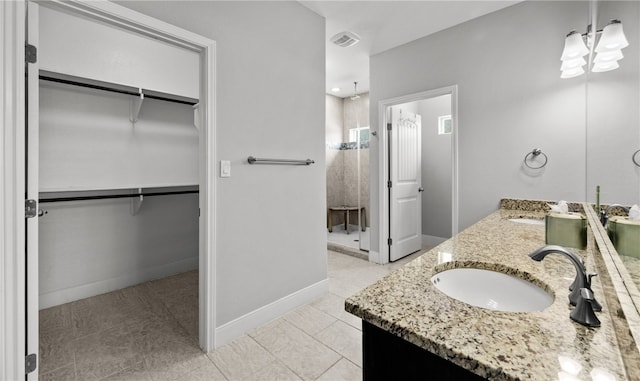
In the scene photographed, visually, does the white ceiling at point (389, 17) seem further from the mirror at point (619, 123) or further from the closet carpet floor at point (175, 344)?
the closet carpet floor at point (175, 344)

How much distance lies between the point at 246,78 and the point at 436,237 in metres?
3.70

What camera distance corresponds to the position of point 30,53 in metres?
1.23

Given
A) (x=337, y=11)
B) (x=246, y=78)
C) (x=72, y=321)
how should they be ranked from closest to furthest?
(x=246, y=78) < (x=72, y=321) < (x=337, y=11)

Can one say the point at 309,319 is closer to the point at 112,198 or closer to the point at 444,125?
the point at 112,198

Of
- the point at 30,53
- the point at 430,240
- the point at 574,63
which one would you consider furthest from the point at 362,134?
the point at 30,53

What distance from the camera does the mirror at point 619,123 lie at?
2.41ft

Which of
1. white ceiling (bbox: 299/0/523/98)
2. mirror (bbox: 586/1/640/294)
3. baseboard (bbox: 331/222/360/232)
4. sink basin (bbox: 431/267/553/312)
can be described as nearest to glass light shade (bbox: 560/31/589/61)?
mirror (bbox: 586/1/640/294)

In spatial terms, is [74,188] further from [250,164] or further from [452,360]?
[452,360]

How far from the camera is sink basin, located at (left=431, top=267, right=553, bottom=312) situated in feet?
2.82

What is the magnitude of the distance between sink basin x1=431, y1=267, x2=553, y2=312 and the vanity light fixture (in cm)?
78

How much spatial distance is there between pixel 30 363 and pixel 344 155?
5.00 meters
